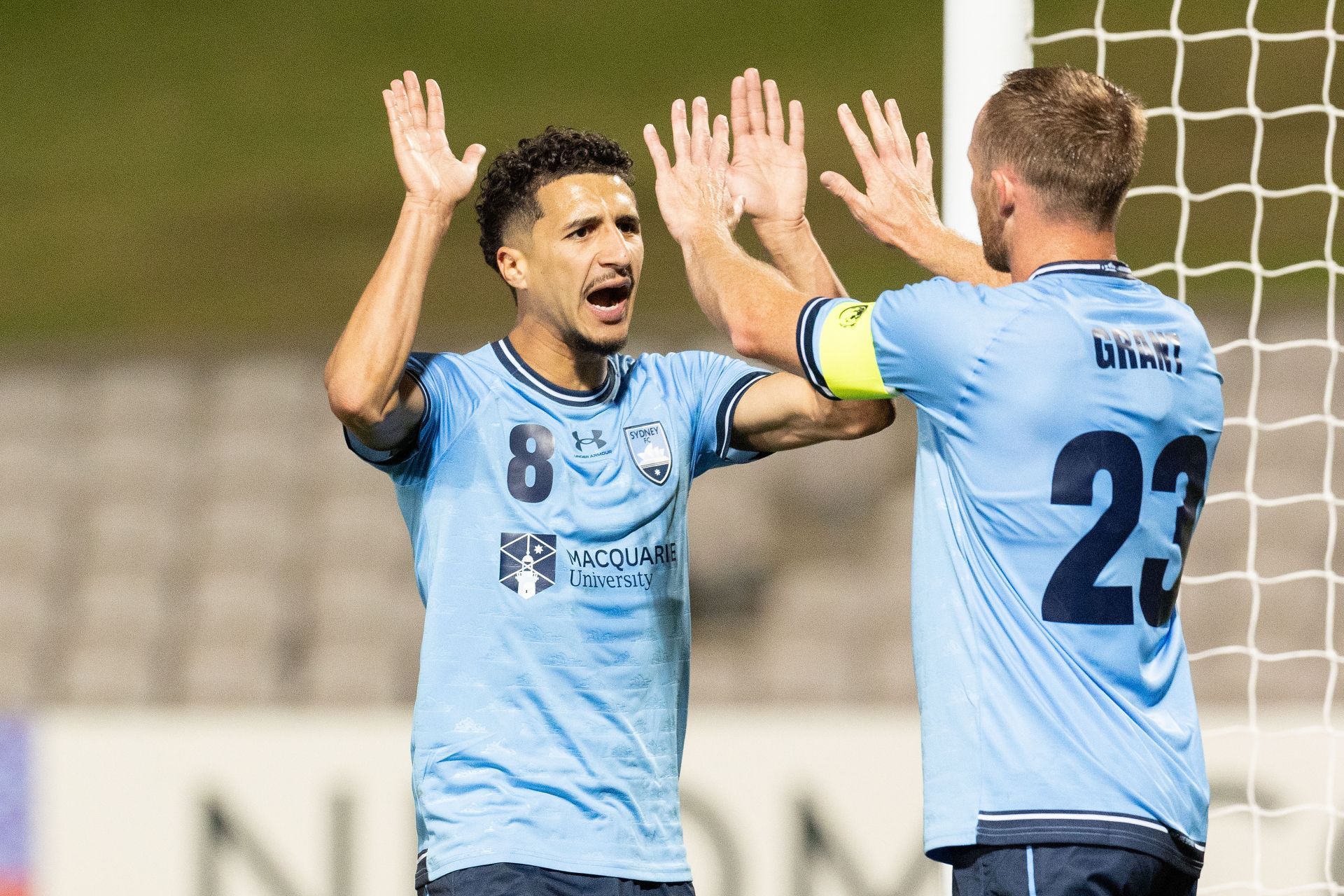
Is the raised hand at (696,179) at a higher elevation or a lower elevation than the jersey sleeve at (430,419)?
higher

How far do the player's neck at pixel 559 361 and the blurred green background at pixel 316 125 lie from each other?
3.19m

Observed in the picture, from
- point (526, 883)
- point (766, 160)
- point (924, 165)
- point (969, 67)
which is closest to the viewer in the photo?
point (526, 883)

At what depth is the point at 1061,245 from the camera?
6.03 feet

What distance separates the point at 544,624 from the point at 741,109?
88cm

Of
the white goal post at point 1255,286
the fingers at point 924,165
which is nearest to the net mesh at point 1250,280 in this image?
the white goal post at point 1255,286

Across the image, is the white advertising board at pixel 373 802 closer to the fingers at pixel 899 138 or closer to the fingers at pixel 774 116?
the fingers at pixel 899 138

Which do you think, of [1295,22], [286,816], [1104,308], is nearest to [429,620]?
[1104,308]

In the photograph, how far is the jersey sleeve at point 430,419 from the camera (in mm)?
2180

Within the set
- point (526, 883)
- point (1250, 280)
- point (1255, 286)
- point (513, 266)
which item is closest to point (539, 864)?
point (526, 883)

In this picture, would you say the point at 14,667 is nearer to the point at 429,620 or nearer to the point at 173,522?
the point at 173,522

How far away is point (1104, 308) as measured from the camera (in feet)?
5.85

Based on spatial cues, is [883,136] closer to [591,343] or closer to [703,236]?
[703,236]

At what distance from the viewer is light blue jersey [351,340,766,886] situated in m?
2.08

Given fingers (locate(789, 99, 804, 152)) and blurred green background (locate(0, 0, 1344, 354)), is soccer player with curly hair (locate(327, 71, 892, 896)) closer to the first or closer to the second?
fingers (locate(789, 99, 804, 152))
